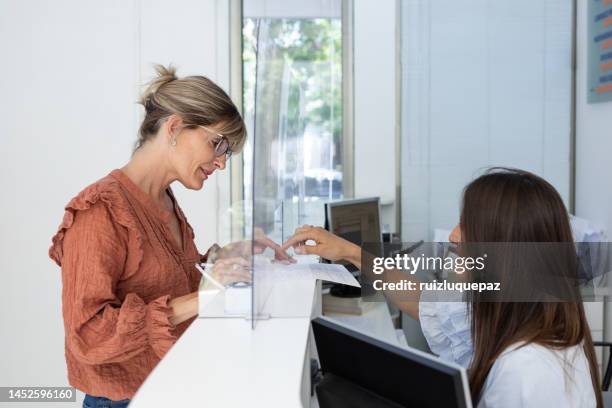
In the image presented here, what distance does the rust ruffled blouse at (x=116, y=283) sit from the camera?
131 cm

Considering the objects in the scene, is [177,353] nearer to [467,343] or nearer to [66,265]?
[66,265]

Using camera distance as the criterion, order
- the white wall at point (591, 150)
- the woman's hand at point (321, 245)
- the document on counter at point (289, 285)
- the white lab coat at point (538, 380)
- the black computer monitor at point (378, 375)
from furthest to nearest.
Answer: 1. the white wall at point (591, 150)
2. the woman's hand at point (321, 245)
3. the document on counter at point (289, 285)
4. the white lab coat at point (538, 380)
5. the black computer monitor at point (378, 375)

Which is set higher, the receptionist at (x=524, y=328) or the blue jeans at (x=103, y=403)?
the receptionist at (x=524, y=328)

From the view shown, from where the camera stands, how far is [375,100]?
3535mm

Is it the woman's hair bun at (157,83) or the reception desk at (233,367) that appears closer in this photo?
the reception desk at (233,367)

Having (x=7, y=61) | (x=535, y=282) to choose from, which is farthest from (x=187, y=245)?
(x=7, y=61)

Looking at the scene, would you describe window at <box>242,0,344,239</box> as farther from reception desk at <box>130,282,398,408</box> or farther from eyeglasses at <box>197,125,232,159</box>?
reception desk at <box>130,282,398,408</box>

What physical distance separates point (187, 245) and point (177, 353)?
707mm

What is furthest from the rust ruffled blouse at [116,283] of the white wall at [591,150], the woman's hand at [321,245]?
the white wall at [591,150]

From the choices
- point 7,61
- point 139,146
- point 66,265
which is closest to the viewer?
point 66,265

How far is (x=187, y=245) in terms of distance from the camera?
5.83 ft

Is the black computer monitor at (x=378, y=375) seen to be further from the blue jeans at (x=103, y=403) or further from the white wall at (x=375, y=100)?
the white wall at (x=375, y=100)

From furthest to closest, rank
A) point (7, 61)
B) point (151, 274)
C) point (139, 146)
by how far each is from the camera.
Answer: point (7, 61)
point (139, 146)
point (151, 274)

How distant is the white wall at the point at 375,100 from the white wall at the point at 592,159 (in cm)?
96
